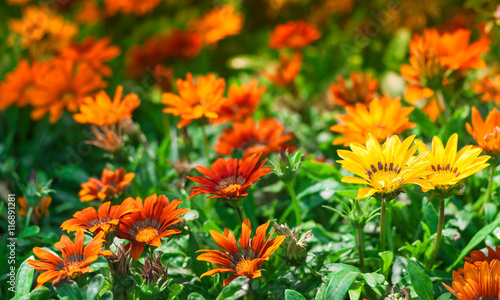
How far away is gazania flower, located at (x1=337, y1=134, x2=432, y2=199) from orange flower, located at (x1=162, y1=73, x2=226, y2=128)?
0.62m

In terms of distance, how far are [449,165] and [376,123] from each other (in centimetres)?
37

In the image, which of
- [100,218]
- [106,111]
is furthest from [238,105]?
[100,218]

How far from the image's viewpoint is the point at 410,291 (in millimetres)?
1371

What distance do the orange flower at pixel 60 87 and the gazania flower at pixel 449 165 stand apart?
5.23 ft

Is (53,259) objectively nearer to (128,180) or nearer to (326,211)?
(128,180)

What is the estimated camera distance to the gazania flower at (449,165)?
1.26 meters

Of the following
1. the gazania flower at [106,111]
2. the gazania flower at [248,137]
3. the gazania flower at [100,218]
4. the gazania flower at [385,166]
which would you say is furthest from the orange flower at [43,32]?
the gazania flower at [385,166]

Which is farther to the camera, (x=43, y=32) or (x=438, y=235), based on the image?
(x=43, y=32)

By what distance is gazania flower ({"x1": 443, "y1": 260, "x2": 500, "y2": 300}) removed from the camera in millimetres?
1212

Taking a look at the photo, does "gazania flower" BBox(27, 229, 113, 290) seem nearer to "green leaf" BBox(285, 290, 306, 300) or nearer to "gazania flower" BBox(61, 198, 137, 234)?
"gazania flower" BBox(61, 198, 137, 234)

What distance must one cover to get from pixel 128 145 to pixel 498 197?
141cm

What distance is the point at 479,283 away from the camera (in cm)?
122

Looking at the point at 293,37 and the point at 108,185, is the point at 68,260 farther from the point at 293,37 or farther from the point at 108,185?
the point at 293,37

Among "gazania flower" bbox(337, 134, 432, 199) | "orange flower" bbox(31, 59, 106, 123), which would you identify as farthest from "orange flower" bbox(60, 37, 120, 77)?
"gazania flower" bbox(337, 134, 432, 199)
